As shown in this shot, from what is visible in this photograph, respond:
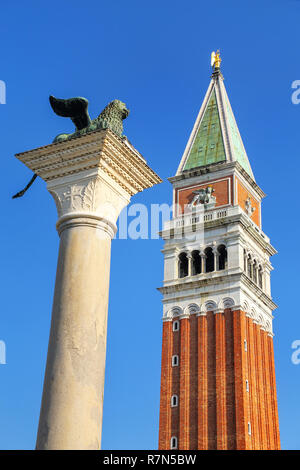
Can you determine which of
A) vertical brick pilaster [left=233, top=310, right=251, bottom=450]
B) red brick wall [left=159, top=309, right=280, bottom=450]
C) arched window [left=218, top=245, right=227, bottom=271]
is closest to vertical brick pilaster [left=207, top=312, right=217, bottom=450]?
red brick wall [left=159, top=309, right=280, bottom=450]

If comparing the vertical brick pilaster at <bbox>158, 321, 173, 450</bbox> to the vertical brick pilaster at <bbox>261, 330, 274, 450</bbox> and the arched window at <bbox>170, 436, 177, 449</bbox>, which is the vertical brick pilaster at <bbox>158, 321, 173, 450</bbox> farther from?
the vertical brick pilaster at <bbox>261, 330, 274, 450</bbox>

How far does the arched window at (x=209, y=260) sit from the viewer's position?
42.8 metres

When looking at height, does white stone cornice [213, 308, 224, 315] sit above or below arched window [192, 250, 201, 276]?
below

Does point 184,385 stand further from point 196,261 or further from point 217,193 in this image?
point 217,193

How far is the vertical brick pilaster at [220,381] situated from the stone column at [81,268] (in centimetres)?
3244

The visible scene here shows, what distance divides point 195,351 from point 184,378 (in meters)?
1.72

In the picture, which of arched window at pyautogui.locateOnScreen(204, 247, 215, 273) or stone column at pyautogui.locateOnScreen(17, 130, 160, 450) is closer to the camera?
stone column at pyautogui.locateOnScreen(17, 130, 160, 450)

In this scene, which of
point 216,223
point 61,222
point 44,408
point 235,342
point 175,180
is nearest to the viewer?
point 44,408

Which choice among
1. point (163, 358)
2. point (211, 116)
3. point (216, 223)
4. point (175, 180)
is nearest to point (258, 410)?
point (163, 358)

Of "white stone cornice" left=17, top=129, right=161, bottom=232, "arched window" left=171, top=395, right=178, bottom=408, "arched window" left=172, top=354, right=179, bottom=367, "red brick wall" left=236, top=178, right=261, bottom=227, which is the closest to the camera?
"white stone cornice" left=17, top=129, right=161, bottom=232

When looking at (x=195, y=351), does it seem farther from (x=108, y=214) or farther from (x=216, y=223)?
(x=108, y=214)

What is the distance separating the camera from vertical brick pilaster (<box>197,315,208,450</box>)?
127 feet

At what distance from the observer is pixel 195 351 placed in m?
41.6

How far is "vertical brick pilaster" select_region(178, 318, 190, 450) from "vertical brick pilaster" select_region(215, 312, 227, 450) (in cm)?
177
